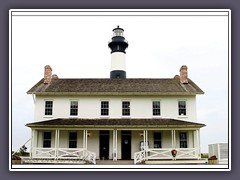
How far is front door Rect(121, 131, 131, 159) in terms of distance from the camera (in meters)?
19.7

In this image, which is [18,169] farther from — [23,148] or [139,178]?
[23,148]

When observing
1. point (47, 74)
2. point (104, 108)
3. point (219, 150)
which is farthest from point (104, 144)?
point (219, 150)

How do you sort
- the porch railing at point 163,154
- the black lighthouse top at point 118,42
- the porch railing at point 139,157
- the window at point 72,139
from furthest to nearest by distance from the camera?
the black lighthouse top at point 118,42 < the window at point 72,139 < the porch railing at point 163,154 < the porch railing at point 139,157

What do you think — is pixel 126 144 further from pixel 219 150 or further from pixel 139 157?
pixel 219 150

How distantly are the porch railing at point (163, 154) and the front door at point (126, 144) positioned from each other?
1.03 meters

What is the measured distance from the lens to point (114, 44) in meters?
29.4

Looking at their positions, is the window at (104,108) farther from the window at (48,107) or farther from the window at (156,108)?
the window at (48,107)

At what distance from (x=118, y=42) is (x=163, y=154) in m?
14.0

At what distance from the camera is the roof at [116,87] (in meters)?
20.2

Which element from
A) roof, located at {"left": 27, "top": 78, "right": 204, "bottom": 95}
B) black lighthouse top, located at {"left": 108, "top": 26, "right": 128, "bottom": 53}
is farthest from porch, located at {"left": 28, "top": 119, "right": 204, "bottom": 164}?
black lighthouse top, located at {"left": 108, "top": 26, "right": 128, "bottom": 53}

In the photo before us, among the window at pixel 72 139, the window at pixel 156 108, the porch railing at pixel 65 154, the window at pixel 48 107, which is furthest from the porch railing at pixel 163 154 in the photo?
the window at pixel 48 107

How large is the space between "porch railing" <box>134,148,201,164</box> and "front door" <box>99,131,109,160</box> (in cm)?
209

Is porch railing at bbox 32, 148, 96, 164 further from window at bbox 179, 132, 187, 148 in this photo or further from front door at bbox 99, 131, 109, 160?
window at bbox 179, 132, 187, 148
